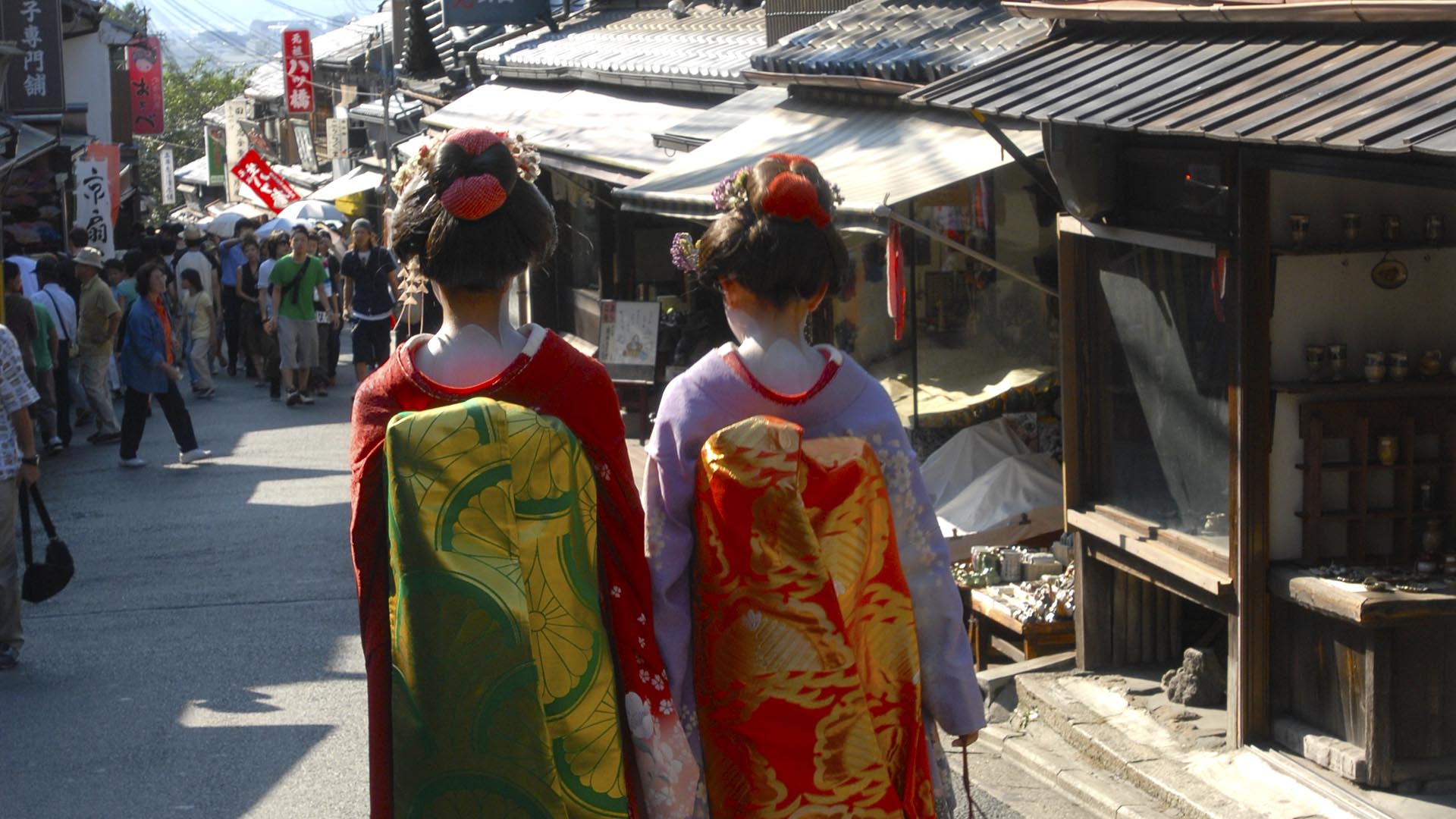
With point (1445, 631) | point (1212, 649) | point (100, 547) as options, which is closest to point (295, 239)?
point (100, 547)

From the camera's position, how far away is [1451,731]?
17.7 ft

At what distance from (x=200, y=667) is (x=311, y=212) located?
20972 millimetres

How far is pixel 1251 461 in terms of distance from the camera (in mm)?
5594

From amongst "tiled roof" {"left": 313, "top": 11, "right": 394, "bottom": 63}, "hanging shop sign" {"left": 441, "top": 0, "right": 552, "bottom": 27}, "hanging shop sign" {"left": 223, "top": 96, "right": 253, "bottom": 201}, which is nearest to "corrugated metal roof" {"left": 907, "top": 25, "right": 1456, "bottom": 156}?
"hanging shop sign" {"left": 441, "top": 0, "right": 552, "bottom": 27}

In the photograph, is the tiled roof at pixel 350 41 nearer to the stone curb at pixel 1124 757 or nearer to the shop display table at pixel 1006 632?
the shop display table at pixel 1006 632

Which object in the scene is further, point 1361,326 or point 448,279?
point 1361,326

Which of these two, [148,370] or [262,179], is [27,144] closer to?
[148,370]

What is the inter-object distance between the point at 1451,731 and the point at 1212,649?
1.39 m

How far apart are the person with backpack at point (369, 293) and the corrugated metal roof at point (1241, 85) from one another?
35.5ft

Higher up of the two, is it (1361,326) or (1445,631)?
(1361,326)

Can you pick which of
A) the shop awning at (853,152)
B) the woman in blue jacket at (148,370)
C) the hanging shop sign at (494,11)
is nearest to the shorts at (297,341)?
the woman in blue jacket at (148,370)

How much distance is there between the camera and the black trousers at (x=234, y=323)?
834 inches

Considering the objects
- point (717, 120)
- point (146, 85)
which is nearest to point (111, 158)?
point (146, 85)

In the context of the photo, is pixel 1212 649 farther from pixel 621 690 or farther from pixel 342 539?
pixel 342 539
